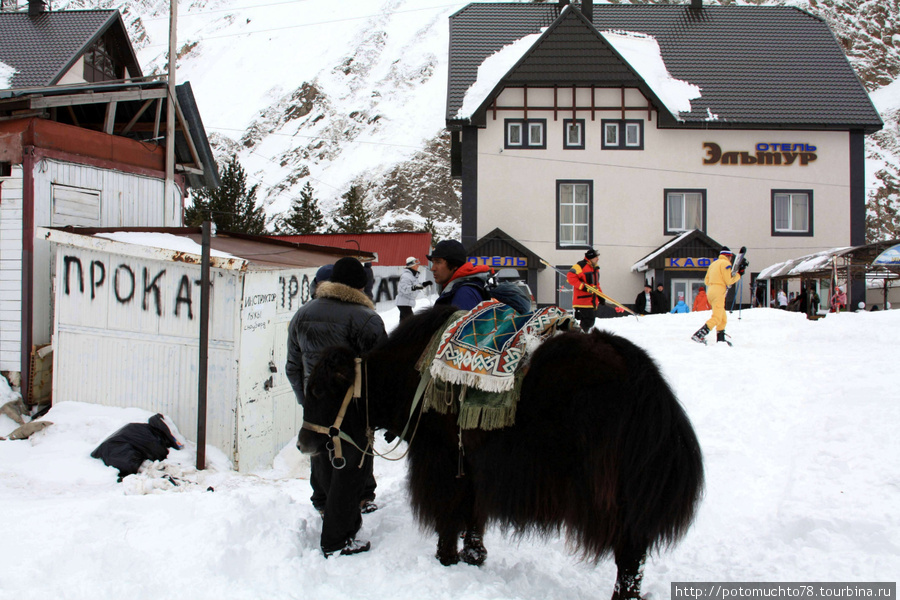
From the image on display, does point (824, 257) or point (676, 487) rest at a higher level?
point (824, 257)

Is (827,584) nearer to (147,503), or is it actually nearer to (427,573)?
(427,573)

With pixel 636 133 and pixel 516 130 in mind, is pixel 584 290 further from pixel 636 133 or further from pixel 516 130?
pixel 636 133

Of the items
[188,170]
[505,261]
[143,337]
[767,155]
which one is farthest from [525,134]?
[143,337]

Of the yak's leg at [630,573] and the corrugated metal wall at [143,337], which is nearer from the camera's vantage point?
the yak's leg at [630,573]

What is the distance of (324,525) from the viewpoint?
13.0 ft

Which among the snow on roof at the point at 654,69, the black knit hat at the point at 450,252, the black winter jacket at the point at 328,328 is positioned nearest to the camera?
the black winter jacket at the point at 328,328

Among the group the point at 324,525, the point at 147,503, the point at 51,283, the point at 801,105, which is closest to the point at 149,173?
the point at 51,283

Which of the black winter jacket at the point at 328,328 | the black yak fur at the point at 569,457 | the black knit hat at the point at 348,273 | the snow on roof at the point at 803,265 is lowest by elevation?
the black yak fur at the point at 569,457

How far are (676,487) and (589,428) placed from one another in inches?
20.1

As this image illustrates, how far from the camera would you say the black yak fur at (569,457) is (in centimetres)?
330

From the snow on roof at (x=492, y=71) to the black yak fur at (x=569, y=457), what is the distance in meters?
20.8

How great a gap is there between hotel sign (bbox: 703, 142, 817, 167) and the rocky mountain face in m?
51.0

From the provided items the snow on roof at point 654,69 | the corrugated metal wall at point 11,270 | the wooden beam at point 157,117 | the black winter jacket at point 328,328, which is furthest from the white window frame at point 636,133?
the black winter jacket at point 328,328

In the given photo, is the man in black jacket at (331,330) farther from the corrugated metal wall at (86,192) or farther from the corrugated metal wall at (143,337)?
the corrugated metal wall at (86,192)
